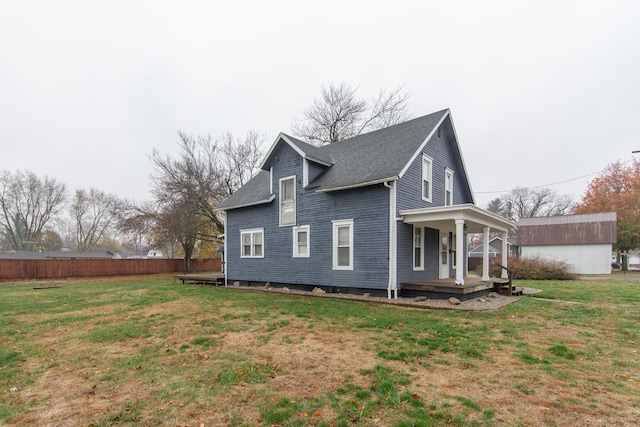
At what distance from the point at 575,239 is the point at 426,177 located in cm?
2321

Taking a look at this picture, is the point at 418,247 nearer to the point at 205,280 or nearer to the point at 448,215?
the point at 448,215

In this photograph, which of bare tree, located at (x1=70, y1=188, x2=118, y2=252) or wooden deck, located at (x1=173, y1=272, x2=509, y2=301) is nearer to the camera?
wooden deck, located at (x1=173, y1=272, x2=509, y2=301)

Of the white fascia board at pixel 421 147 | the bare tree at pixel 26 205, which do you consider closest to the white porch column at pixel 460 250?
the white fascia board at pixel 421 147

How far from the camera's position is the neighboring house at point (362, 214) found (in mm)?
10750

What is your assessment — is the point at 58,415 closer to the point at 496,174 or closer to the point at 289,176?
the point at 289,176

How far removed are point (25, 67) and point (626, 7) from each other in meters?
23.4

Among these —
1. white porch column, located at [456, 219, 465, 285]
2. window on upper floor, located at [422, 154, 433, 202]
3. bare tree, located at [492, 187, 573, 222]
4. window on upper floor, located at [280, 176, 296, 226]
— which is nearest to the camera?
white porch column, located at [456, 219, 465, 285]

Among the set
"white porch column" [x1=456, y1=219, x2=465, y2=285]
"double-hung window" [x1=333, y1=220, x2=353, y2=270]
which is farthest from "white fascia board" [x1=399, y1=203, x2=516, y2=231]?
"double-hung window" [x1=333, y1=220, x2=353, y2=270]

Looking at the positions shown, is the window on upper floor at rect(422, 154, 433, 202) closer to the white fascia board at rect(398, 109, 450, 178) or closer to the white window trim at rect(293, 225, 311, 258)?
the white fascia board at rect(398, 109, 450, 178)

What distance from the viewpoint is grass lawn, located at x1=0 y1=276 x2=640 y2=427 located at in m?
3.11

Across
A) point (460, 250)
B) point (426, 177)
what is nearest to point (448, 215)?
point (460, 250)

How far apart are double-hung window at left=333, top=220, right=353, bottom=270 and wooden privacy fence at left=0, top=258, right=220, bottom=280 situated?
21.1m

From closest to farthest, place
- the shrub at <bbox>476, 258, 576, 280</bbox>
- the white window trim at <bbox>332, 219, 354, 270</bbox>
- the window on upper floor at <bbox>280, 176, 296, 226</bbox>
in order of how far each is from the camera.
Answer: the white window trim at <bbox>332, 219, 354, 270</bbox>, the window on upper floor at <bbox>280, 176, 296, 226</bbox>, the shrub at <bbox>476, 258, 576, 280</bbox>

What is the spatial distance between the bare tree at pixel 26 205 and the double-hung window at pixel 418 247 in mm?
52081
